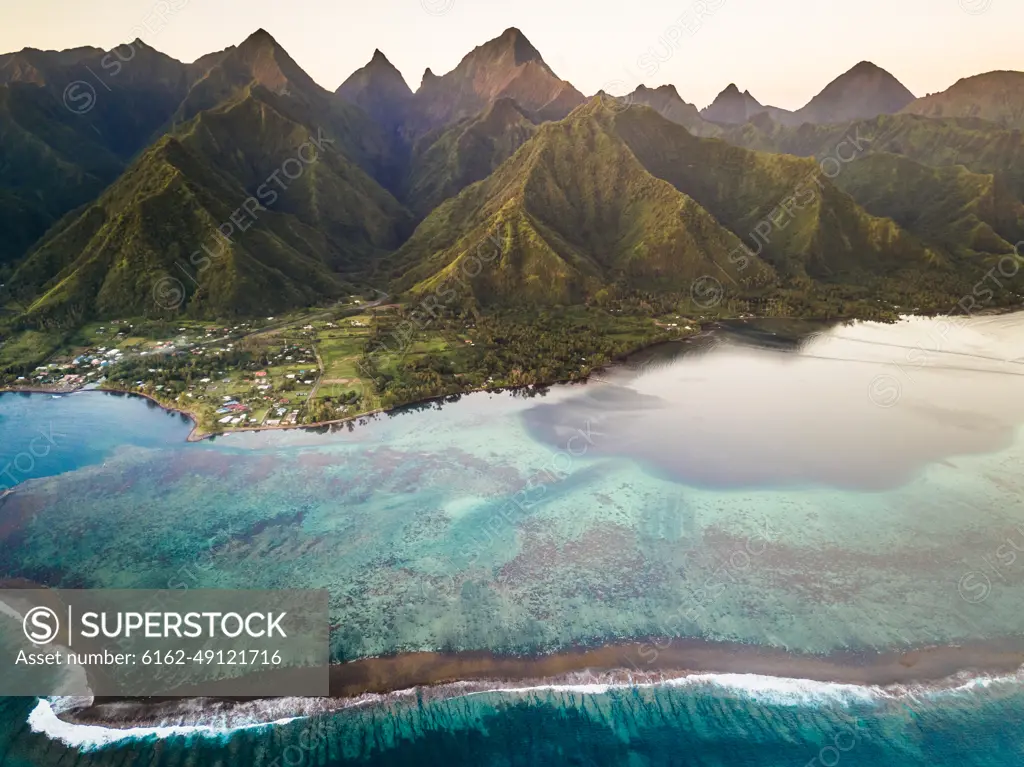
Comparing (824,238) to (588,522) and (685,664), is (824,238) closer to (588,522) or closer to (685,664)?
(588,522)

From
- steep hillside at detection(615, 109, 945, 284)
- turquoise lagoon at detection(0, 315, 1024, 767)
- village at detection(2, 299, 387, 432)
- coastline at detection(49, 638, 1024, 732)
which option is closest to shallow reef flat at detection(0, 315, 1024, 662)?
turquoise lagoon at detection(0, 315, 1024, 767)

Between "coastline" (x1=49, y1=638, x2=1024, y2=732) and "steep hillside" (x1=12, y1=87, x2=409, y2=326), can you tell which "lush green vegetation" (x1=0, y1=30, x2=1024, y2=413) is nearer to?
"steep hillside" (x1=12, y1=87, x2=409, y2=326)

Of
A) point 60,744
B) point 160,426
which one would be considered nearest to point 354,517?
point 60,744

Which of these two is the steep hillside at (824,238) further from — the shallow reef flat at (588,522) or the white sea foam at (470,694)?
the white sea foam at (470,694)

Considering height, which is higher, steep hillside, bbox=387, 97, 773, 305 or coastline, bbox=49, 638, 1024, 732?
steep hillside, bbox=387, 97, 773, 305

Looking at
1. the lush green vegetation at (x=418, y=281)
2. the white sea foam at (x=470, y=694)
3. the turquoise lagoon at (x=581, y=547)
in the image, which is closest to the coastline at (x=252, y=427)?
the lush green vegetation at (x=418, y=281)

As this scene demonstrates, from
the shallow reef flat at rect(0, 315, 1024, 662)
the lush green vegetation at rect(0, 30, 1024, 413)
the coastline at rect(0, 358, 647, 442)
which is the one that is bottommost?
the shallow reef flat at rect(0, 315, 1024, 662)
